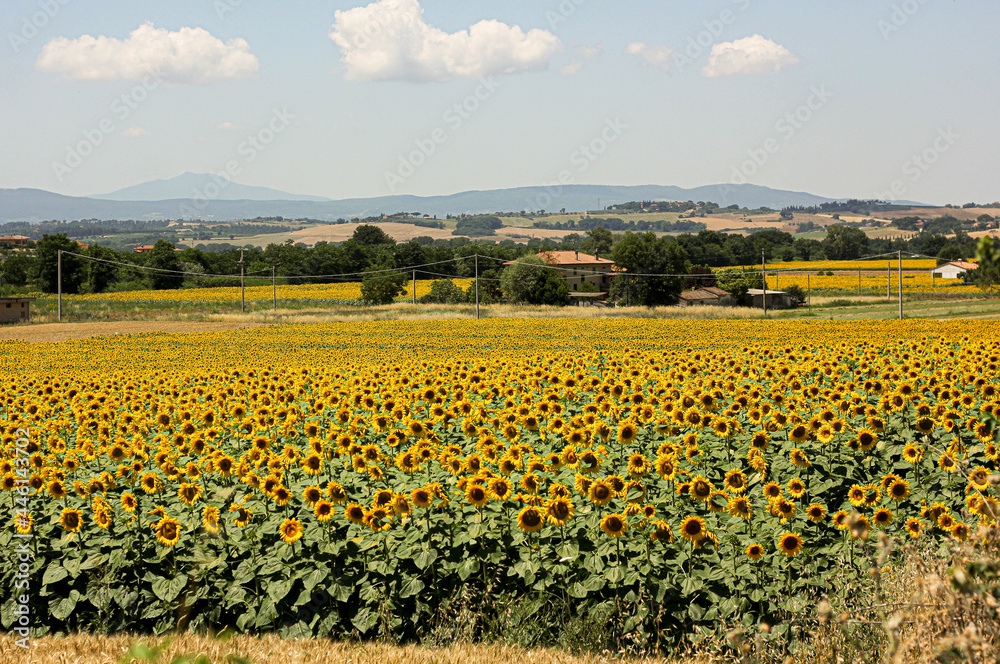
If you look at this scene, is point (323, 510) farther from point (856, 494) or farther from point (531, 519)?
point (856, 494)

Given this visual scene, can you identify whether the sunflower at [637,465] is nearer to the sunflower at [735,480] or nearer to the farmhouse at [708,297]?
the sunflower at [735,480]

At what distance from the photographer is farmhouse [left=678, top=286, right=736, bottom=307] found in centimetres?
9312

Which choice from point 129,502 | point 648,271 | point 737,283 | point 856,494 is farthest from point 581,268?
point 129,502

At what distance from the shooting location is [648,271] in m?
87.2

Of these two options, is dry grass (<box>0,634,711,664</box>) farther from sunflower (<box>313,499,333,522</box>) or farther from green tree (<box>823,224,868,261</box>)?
green tree (<box>823,224,868,261</box>)

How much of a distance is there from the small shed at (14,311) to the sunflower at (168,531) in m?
58.3

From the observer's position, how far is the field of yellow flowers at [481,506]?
5.78 m

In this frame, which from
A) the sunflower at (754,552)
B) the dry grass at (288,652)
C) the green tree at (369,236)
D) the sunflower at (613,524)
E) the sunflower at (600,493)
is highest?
the green tree at (369,236)

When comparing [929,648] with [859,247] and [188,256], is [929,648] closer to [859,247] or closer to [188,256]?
[188,256]

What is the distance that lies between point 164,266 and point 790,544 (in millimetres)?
121072

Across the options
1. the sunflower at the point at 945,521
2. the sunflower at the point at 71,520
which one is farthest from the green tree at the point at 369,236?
the sunflower at the point at 945,521

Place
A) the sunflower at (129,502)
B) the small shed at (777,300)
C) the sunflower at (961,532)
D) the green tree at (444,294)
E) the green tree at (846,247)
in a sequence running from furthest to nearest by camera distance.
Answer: the green tree at (846,247), the small shed at (777,300), the green tree at (444,294), the sunflower at (129,502), the sunflower at (961,532)

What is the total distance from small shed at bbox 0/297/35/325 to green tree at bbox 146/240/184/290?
51237 mm

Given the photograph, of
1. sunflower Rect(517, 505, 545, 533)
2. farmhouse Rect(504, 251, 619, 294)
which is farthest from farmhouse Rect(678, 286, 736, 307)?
sunflower Rect(517, 505, 545, 533)
